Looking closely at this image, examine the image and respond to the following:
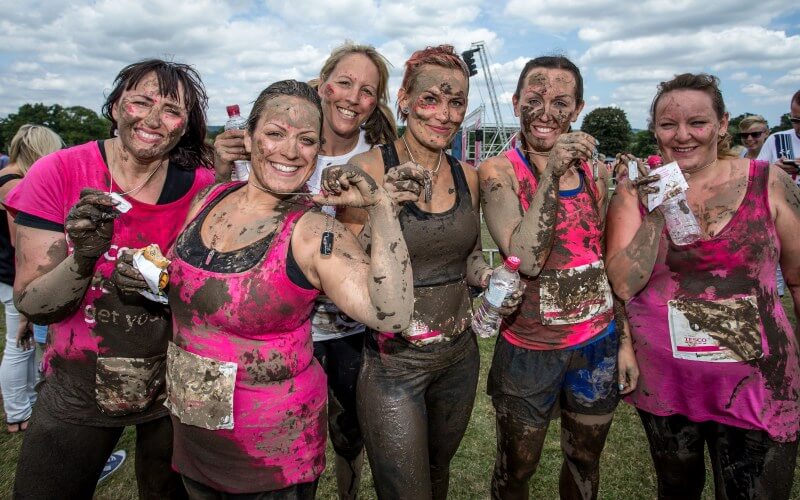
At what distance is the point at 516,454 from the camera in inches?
101

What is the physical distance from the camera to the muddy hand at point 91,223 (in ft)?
5.95

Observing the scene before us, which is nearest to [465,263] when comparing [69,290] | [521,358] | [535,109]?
[521,358]

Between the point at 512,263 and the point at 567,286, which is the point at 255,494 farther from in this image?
the point at 567,286

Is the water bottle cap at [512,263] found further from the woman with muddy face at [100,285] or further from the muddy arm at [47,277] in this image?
the muddy arm at [47,277]

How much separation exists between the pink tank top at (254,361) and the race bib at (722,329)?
186 cm

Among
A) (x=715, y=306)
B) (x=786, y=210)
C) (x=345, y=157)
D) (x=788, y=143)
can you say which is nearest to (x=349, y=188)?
(x=345, y=157)

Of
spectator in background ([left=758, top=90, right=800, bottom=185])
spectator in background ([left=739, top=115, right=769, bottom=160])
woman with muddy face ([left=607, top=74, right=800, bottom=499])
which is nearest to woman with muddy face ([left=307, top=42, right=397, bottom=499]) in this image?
woman with muddy face ([left=607, top=74, right=800, bottom=499])

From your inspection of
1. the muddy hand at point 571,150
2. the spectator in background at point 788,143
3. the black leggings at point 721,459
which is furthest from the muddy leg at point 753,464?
the spectator in background at point 788,143

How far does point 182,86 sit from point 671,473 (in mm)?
3246

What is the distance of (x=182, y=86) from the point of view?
2.32 metres

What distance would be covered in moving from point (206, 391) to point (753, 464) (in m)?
2.56

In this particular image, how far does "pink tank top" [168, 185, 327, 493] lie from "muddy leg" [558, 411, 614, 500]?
4.91 ft

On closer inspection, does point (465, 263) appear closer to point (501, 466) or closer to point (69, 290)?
point (501, 466)

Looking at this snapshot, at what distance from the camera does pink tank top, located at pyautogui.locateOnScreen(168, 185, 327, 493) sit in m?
1.75
